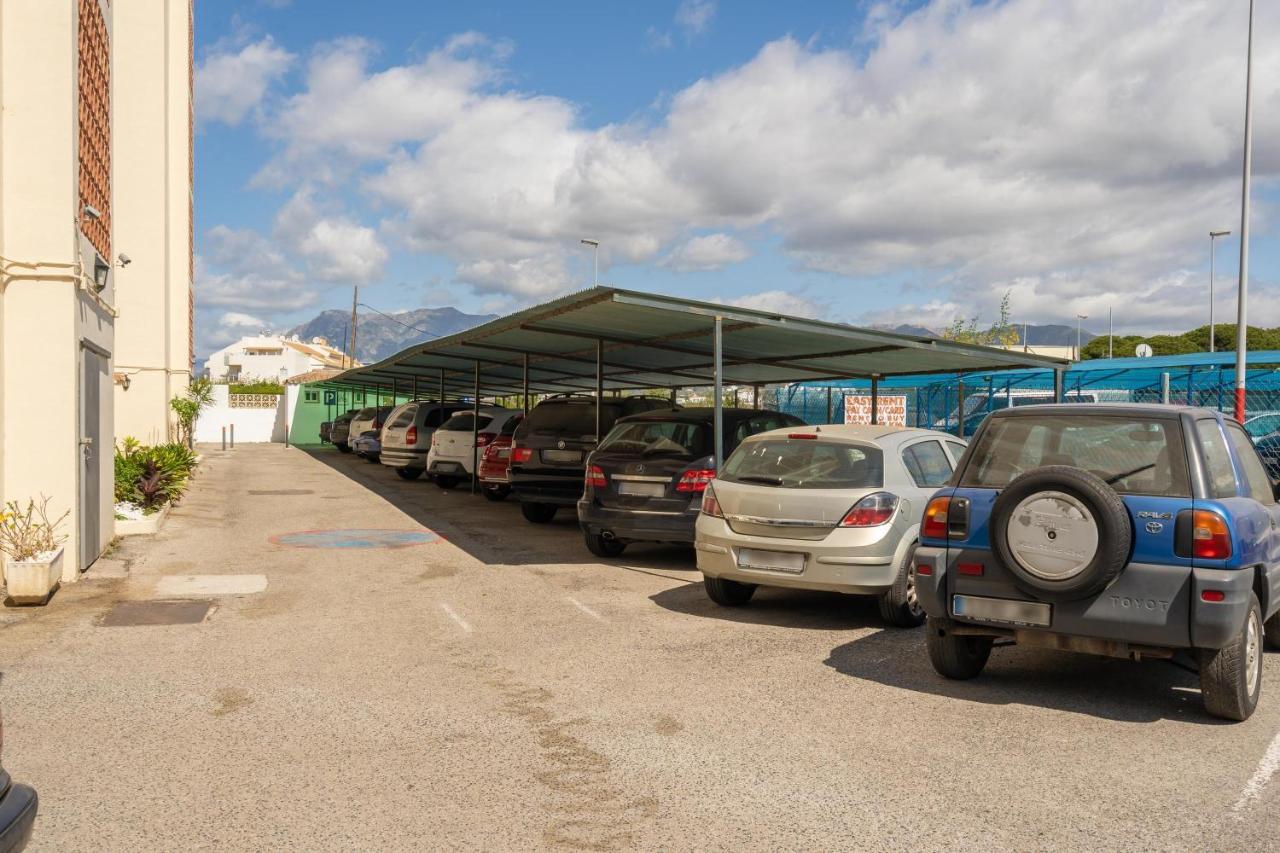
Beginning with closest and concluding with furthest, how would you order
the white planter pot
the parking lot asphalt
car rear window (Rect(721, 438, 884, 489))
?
the parking lot asphalt → car rear window (Rect(721, 438, 884, 489)) → the white planter pot

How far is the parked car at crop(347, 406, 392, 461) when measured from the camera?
29.1m

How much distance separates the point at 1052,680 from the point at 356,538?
30.3 ft

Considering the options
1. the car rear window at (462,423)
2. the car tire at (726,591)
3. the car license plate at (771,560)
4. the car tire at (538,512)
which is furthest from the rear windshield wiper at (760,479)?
the car rear window at (462,423)

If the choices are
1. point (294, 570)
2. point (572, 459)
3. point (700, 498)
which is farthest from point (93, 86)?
point (700, 498)

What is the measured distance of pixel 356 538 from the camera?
13.2 m

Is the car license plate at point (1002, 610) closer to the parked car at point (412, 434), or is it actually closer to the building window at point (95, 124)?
the building window at point (95, 124)

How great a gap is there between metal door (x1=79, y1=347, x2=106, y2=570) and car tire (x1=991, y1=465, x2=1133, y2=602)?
8.01 metres

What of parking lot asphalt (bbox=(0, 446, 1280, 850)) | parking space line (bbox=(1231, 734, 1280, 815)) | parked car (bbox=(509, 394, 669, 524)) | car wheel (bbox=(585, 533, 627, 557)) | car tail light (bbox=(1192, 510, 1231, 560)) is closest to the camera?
parking lot asphalt (bbox=(0, 446, 1280, 850))

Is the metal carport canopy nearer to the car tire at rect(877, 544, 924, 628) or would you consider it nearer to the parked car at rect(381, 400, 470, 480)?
the parked car at rect(381, 400, 470, 480)

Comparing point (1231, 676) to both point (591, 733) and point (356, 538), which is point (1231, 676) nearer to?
point (591, 733)

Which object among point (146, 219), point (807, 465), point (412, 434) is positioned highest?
point (146, 219)

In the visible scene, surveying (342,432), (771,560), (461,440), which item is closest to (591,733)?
(771,560)

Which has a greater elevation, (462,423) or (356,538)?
(462,423)

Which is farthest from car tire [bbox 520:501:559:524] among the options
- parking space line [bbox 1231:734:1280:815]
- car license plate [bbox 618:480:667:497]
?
parking space line [bbox 1231:734:1280:815]
